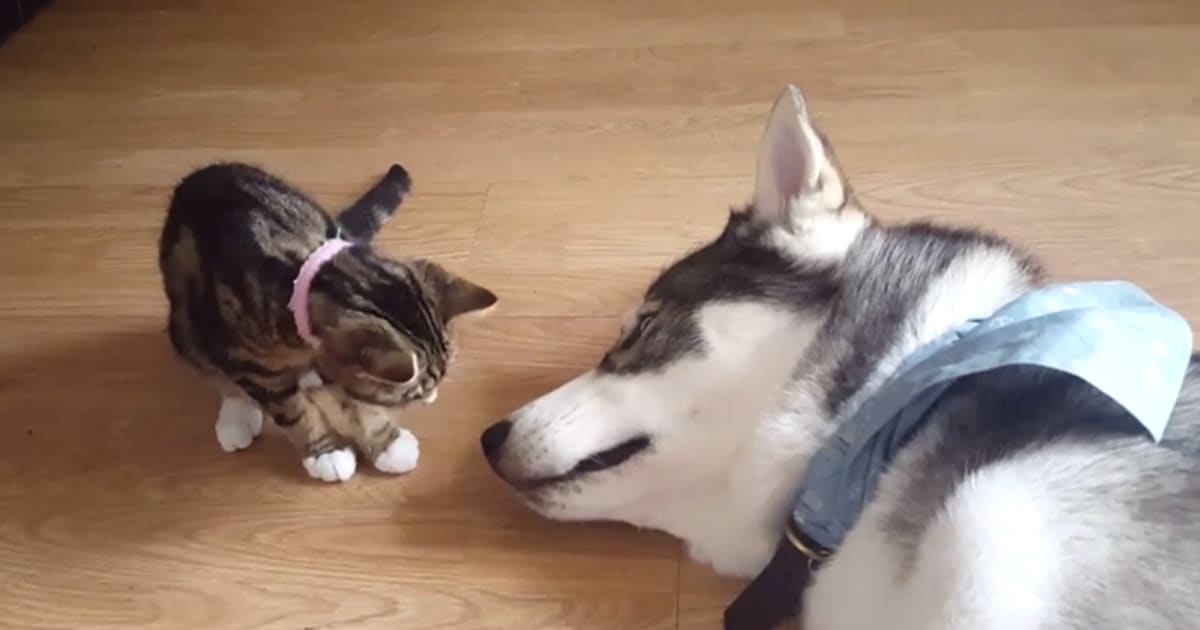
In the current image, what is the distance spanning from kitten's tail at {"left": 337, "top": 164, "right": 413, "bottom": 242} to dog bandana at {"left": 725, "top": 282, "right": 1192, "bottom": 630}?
0.99 m

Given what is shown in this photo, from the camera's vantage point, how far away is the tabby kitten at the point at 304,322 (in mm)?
1656

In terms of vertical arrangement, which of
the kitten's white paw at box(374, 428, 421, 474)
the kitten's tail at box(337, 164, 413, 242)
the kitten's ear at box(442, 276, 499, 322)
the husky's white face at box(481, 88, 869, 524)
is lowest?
the kitten's white paw at box(374, 428, 421, 474)

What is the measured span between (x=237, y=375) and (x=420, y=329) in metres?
0.27

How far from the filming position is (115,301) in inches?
81.7

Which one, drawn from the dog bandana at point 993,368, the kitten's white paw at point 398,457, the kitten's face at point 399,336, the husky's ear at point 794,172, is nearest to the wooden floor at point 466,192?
the kitten's white paw at point 398,457

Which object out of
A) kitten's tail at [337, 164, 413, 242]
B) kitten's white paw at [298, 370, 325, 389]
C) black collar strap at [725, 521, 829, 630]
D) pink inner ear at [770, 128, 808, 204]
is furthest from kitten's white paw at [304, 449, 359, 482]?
pink inner ear at [770, 128, 808, 204]

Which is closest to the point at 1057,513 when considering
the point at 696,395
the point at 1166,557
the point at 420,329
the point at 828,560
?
the point at 1166,557

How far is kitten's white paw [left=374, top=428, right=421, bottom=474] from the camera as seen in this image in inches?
67.3

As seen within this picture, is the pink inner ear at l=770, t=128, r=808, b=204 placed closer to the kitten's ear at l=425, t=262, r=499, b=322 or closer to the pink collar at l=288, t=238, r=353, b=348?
the kitten's ear at l=425, t=262, r=499, b=322

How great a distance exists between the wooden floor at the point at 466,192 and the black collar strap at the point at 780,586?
88 millimetres

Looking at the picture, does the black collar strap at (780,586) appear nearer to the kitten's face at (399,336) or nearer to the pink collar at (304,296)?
the kitten's face at (399,336)

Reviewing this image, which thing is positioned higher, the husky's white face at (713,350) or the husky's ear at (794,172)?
the husky's ear at (794,172)

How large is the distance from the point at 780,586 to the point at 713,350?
0.88 ft

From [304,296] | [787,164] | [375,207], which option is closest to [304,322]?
[304,296]
